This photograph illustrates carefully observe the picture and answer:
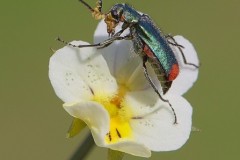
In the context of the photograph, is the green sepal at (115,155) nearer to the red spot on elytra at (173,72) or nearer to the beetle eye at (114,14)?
the red spot on elytra at (173,72)

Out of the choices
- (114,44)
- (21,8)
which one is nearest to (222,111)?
(21,8)

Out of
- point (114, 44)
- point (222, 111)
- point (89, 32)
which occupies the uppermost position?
point (114, 44)

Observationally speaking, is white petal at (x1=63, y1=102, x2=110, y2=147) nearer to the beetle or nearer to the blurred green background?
the beetle

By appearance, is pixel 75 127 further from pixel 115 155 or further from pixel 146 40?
pixel 146 40

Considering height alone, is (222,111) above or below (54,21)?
below

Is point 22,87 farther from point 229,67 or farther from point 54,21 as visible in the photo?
point 229,67

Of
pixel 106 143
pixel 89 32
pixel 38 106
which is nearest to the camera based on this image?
pixel 106 143
